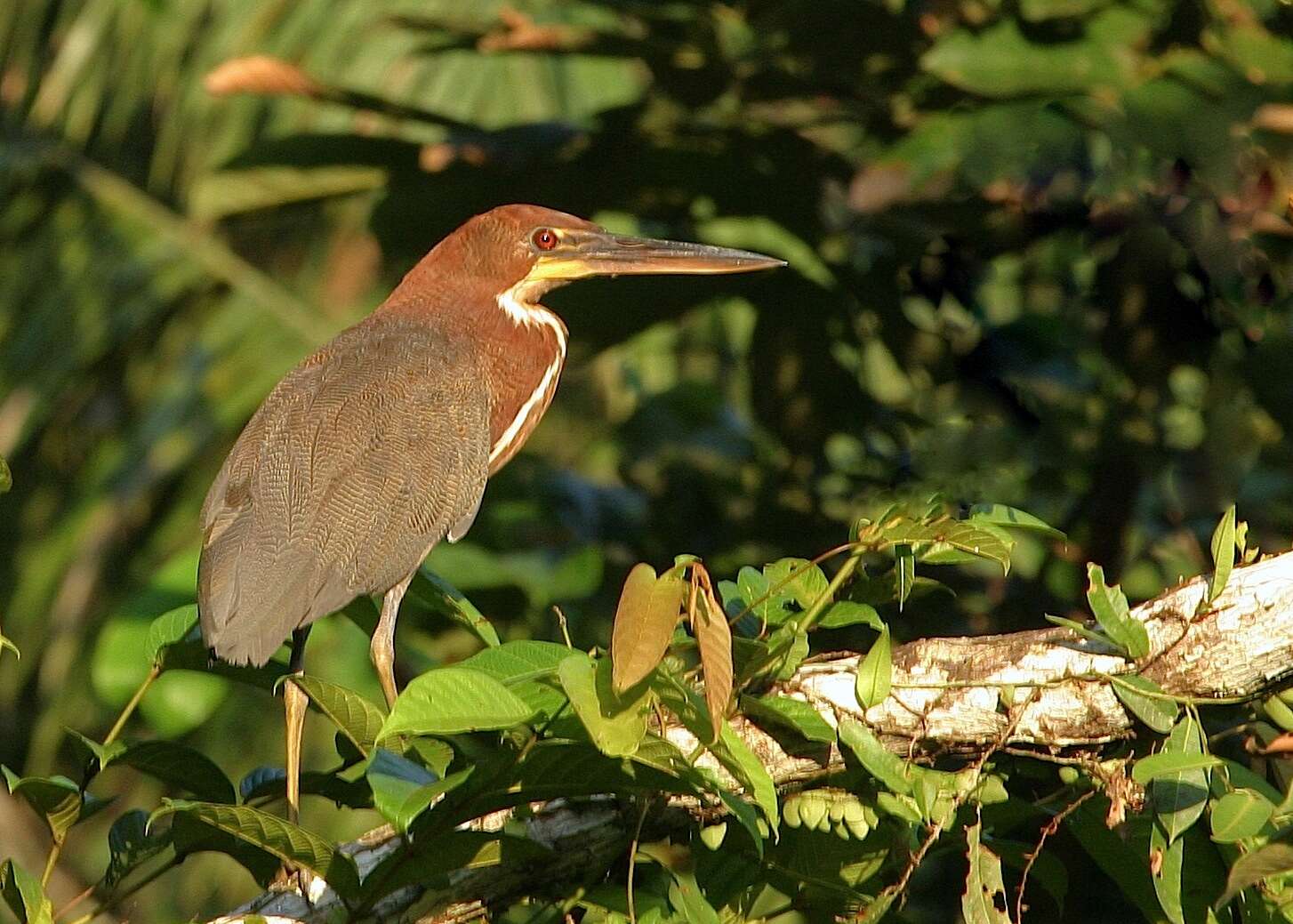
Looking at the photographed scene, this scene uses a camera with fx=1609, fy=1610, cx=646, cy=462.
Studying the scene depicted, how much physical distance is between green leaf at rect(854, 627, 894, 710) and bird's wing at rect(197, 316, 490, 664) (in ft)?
3.10

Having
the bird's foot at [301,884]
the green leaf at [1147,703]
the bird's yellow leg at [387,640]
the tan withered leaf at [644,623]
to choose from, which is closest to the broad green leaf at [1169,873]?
the green leaf at [1147,703]

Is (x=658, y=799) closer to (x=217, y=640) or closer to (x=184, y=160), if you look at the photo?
(x=217, y=640)

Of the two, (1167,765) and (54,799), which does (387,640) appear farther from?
(1167,765)

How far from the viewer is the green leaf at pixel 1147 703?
1861 mm

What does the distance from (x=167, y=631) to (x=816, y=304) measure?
5.55 feet

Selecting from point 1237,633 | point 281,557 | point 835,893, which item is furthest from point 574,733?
point 281,557

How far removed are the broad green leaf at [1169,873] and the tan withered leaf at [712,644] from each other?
0.51 meters

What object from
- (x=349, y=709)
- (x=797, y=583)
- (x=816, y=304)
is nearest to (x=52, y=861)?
(x=349, y=709)

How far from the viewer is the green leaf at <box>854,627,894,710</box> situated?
6.34 feet

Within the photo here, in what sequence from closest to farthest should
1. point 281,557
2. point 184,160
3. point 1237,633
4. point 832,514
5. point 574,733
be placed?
point 574,733 → point 1237,633 → point 281,557 → point 832,514 → point 184,160

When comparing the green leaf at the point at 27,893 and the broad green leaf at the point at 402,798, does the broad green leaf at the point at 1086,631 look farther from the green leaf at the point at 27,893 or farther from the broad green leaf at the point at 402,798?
the green leaf at the point at 27,893

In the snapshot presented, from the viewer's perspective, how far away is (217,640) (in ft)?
7.50

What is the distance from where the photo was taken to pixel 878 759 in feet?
6.15

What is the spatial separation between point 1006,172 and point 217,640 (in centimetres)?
160
